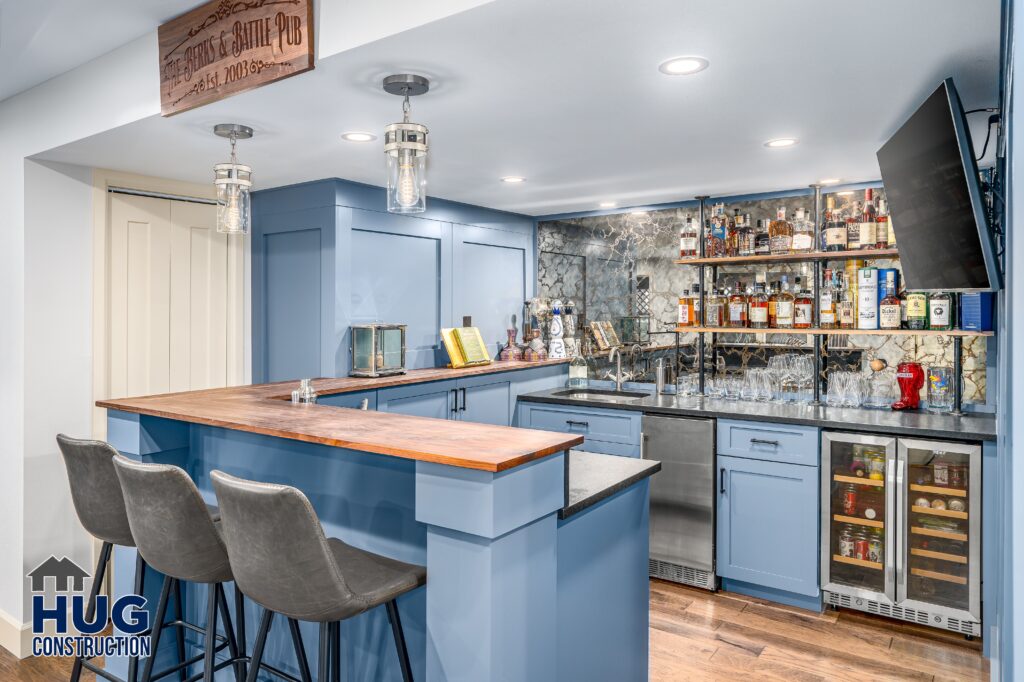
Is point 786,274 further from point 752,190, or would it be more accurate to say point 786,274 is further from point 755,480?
point 755,480

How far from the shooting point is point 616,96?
219cm

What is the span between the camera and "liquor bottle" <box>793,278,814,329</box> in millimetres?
3686

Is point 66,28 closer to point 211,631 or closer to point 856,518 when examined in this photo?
point 211,631

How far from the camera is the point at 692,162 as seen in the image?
A: 10.4 ft

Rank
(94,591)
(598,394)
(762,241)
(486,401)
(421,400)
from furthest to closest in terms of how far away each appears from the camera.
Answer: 1. (598,394)
2. (486,401)
3. (762,241)
4. (421,400)
5. (94,591)

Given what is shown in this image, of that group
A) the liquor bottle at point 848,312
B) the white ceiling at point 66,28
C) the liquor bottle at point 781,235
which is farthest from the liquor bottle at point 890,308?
the white ceiling at point 66,28

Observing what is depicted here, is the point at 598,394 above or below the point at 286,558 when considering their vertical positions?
above

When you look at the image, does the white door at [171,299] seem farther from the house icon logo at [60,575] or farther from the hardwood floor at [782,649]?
the hardwood floor at [782,649]

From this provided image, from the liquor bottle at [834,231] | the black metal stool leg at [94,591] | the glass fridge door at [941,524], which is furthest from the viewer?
the liquor bottle at [834,231]

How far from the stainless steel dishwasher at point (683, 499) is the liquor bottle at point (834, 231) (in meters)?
1.18

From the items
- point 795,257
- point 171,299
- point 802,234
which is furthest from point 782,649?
point 171,299

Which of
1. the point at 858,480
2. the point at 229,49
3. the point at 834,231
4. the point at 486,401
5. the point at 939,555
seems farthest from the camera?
the point at 486,401

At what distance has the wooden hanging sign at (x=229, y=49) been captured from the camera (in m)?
1.89

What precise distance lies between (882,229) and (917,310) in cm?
48
